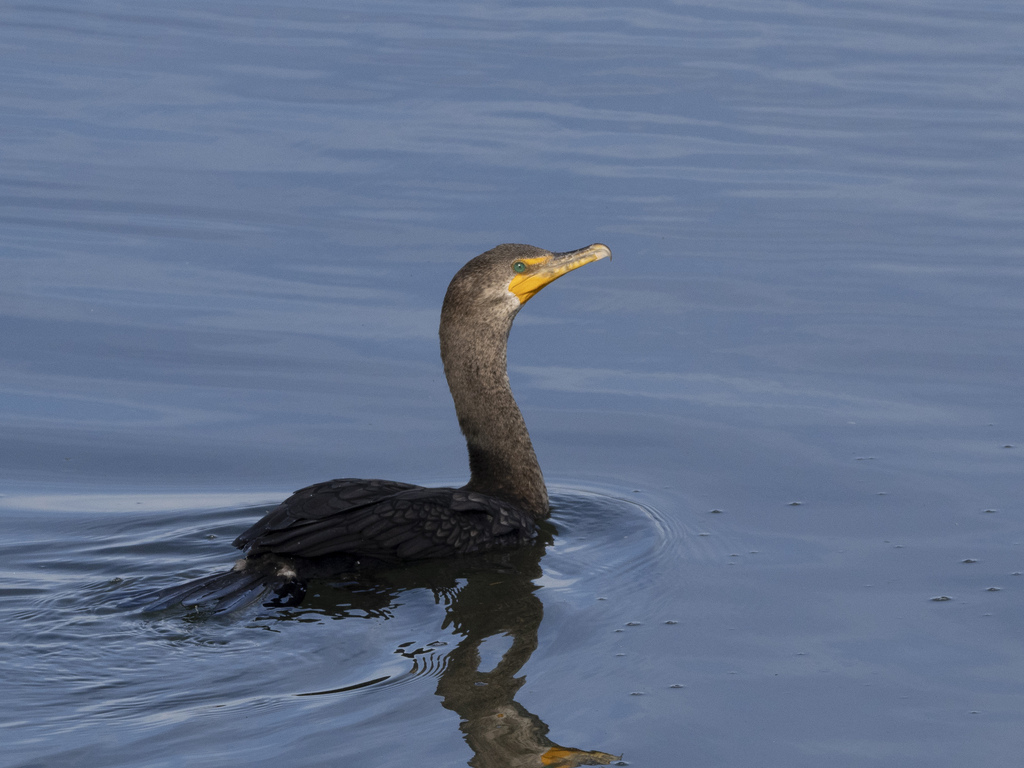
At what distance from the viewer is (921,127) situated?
12.9 m

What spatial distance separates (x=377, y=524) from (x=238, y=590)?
0.64 metres

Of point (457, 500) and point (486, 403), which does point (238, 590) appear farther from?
point (486, 403)

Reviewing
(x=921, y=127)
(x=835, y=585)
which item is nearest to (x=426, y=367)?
(x=835, y=585)

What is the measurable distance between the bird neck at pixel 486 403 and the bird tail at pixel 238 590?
1390 mm

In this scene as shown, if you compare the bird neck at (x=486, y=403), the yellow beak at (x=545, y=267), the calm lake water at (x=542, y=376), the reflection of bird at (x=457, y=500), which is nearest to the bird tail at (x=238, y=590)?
the reflection of bird at (x=457, y=500)

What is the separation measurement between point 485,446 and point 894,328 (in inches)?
122

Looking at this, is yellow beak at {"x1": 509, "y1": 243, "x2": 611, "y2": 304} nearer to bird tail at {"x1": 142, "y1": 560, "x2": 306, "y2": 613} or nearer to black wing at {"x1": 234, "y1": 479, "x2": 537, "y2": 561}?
black wing at {"x1": 234, "y1": 479, "x2": 537, "y2": 561}

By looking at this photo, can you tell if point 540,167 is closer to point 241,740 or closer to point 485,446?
point 485,446

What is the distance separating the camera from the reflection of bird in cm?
617

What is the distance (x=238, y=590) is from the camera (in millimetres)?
5992

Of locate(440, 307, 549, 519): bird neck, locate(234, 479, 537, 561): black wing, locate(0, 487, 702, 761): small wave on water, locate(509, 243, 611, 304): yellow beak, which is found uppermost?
locate(509, 243, 611, 304): yellow beak

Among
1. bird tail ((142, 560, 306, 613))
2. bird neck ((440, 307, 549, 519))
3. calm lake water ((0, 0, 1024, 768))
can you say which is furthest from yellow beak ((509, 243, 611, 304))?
bird tail ((142, 560, 306, 613))

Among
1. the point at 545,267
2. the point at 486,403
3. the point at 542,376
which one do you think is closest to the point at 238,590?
the point at 486,403

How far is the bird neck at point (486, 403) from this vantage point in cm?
727
